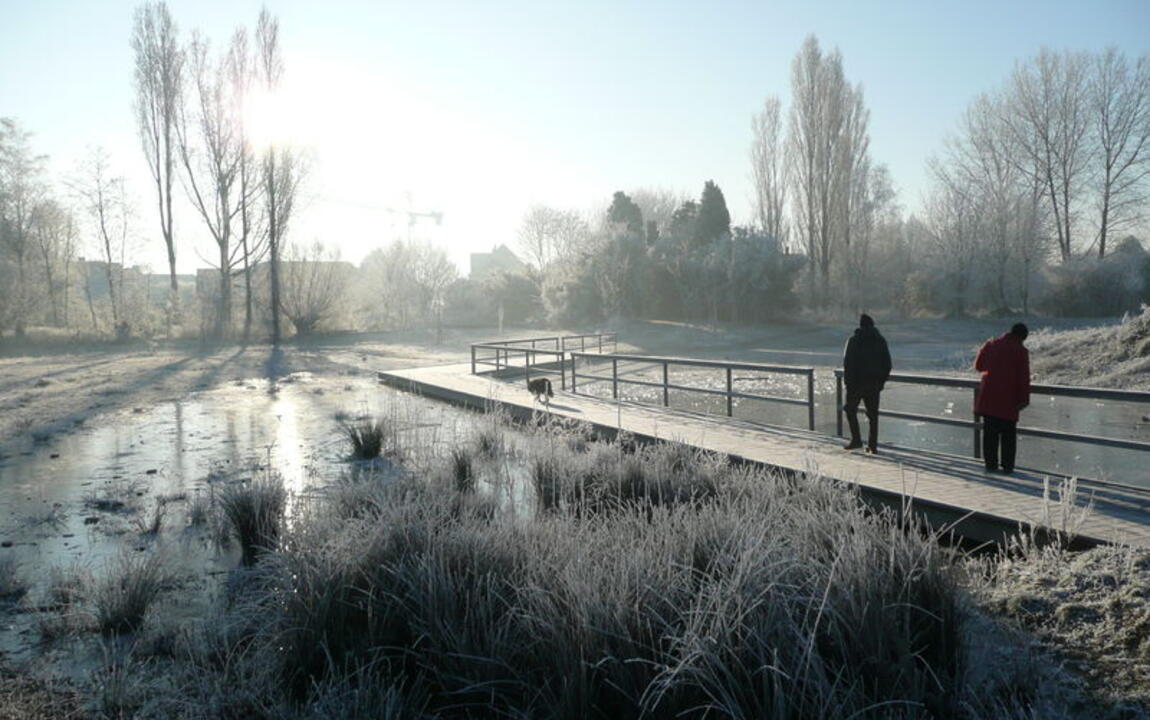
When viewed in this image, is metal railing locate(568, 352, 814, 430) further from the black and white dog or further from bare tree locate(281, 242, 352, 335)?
bare tree locate(281, 242, 352, 335)

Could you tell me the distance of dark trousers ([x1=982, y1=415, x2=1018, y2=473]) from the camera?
7184 millimetres

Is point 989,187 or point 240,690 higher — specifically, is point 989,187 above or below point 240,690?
above

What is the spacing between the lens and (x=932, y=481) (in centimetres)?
711

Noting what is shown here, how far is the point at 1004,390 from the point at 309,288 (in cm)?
3651

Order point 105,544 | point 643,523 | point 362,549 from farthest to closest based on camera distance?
point 105,544 → point 643,523 → point 362,549

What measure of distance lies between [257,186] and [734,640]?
35946 millimetres

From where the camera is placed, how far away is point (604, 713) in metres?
3.39

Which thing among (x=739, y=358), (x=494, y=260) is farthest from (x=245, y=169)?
(x=494, y=260)

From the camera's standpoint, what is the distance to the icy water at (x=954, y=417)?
9.29 metres

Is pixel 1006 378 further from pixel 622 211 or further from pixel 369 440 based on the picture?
pixel 622 211

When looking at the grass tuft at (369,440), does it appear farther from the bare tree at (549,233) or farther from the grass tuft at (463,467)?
the bare tree at (549,233)

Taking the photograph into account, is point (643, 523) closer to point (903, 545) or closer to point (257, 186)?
point (903, 545)

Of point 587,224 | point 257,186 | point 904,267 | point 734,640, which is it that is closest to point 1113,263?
point 904,267

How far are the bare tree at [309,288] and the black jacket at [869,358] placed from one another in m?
34.3
